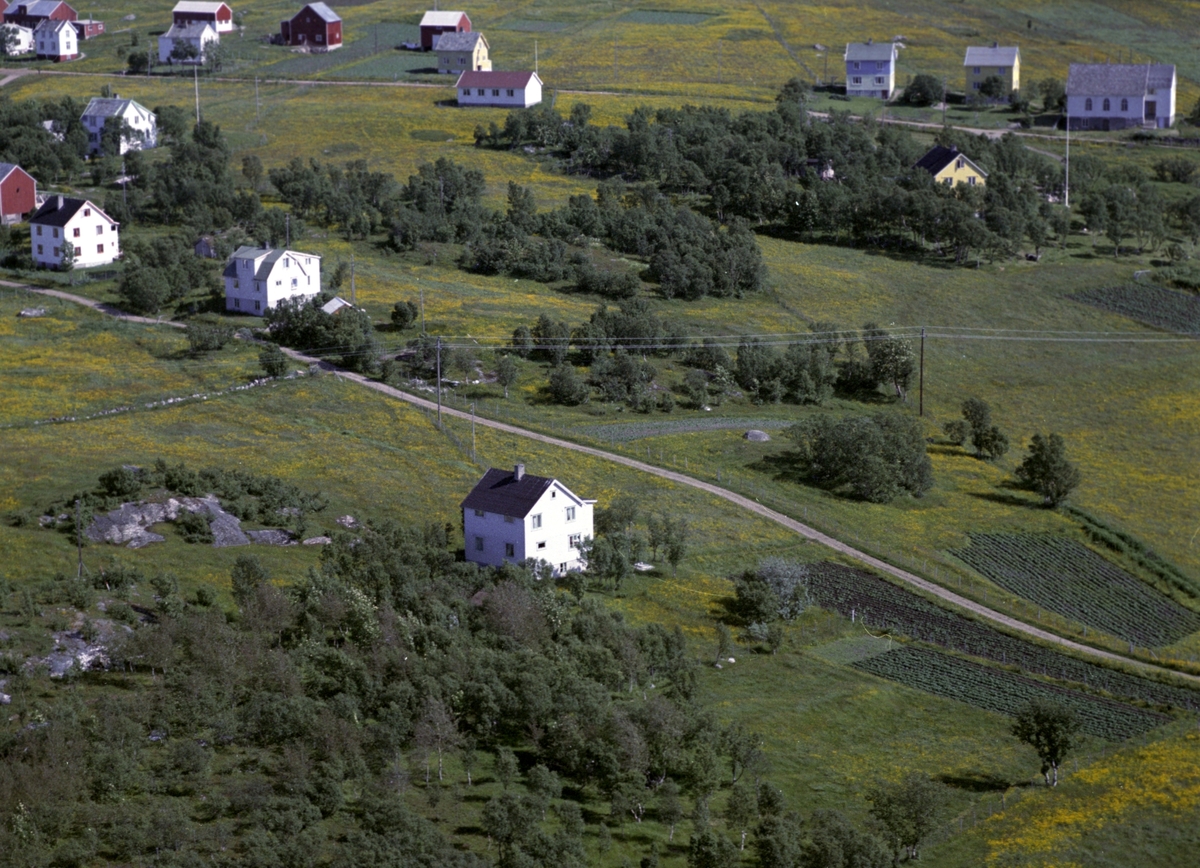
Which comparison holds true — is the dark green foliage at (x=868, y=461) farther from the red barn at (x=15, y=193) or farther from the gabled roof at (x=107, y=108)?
the gabled roof at (x=107, y=108)

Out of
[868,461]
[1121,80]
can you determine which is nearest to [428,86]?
[1121,80]

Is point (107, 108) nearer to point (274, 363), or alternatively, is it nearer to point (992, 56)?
point (274, 363)

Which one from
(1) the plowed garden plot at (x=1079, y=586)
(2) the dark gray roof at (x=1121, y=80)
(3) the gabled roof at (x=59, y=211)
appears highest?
(2) the dark gray roof at (x=1121, y=80)

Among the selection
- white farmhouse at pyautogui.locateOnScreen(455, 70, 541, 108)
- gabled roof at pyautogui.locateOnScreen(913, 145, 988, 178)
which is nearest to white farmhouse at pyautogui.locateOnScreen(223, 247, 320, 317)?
gabled roof at pyautogui.locateOnScreen(913, 145, 988, 178)

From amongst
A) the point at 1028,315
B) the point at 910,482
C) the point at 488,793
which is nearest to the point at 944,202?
the point at 1028,315

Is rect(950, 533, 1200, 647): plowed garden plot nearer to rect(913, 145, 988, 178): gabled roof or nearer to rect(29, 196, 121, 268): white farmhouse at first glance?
rect(913, 145, 988, 178): gabled roof

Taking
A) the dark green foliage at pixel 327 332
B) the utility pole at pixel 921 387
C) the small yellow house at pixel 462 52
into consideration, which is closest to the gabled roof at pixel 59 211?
the dark green foliage at pixel 327 332
